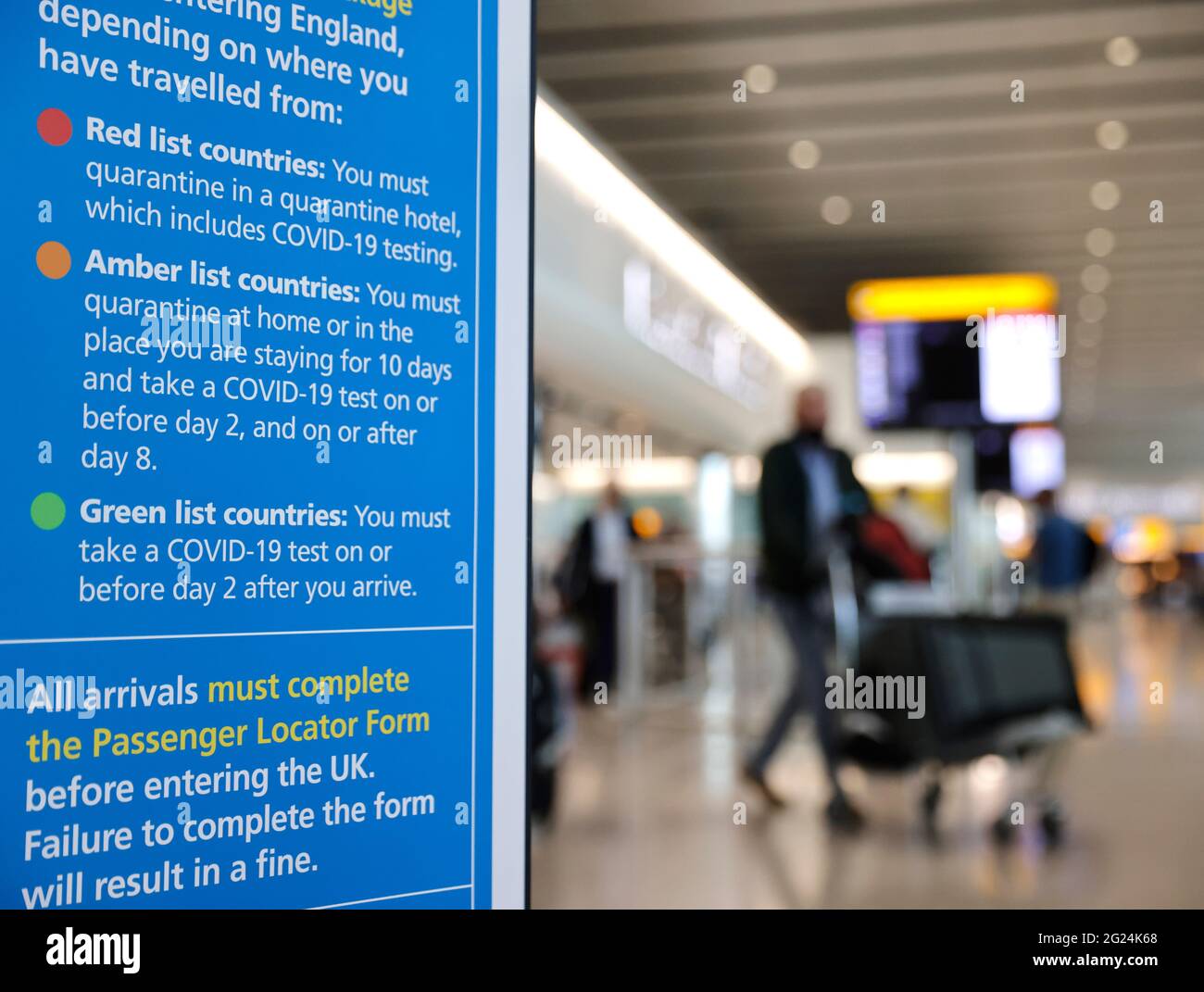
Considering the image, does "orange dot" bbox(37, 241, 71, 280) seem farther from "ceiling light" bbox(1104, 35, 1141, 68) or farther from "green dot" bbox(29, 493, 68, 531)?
"ceiling light" bbox(1104, 35, 1141, 68)

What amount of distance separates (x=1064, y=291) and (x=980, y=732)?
8205mm

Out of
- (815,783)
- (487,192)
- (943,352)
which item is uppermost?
(943,352)

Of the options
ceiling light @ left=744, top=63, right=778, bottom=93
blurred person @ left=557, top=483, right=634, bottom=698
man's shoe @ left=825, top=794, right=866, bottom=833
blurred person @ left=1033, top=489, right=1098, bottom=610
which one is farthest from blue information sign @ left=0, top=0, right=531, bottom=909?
blurred person @ left=1033, top=489, right=1098, bottom=610

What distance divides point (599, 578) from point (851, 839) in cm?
345

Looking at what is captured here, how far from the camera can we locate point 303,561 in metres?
1.37

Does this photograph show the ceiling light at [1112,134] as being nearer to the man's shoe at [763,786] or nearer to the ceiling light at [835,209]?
the ceiling light at [835,209]

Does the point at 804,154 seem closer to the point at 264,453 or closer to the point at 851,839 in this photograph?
the point at 851,839

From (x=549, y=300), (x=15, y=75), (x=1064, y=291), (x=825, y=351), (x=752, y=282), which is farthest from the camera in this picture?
(x=825, y=351)

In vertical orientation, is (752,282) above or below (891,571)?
above

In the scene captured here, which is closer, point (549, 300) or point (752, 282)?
point (549, 300)

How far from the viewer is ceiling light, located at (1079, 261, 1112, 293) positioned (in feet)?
32.7

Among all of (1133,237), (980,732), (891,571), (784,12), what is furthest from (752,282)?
(980,732)

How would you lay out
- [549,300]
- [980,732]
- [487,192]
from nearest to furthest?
1. [487,192]
2. [980,732]
3. [549,300]

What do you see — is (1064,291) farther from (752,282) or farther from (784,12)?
(784,12)
